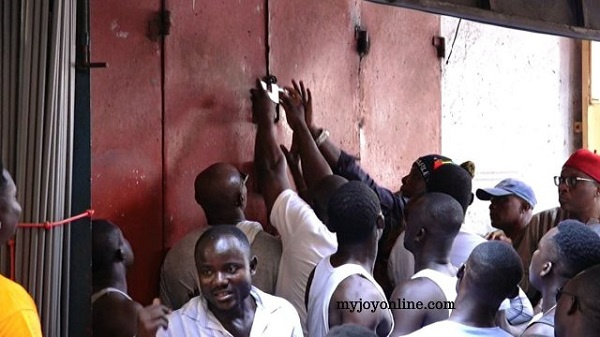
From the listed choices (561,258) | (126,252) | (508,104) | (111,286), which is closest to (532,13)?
(561,258)

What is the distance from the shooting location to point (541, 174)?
7.05m

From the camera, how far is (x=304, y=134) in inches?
179

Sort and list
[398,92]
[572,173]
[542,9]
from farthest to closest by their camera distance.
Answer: [398,92]
[572,173]
[542,9]

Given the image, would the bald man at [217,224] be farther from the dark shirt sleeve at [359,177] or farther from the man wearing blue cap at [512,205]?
the man wearing blue cap at [512,205]

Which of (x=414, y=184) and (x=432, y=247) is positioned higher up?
(x=414, y=184)

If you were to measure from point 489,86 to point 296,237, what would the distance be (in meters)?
3.00

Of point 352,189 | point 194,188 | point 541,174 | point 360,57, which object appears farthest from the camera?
point 541,174

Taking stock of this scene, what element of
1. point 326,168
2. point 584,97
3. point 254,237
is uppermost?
point 584,97

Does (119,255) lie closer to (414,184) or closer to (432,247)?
(432,247)

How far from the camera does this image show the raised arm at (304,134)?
449 cm

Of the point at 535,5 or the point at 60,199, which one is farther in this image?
the point at 535,5

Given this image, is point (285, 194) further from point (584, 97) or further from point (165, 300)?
point (584, 97)

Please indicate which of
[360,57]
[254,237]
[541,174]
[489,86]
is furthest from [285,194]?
[541,174]

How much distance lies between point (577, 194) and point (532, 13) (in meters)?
1.46
